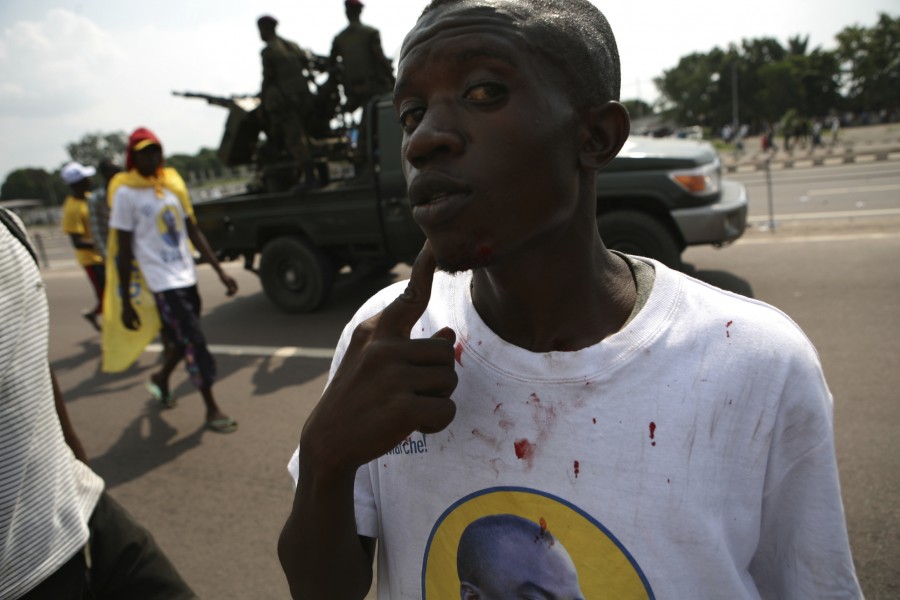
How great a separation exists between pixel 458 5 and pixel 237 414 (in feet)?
14.2

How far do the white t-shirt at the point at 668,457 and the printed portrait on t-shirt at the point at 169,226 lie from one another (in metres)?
3.94

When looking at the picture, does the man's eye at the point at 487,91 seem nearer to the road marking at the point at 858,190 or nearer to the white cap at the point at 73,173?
the white cap at the point at 73,173

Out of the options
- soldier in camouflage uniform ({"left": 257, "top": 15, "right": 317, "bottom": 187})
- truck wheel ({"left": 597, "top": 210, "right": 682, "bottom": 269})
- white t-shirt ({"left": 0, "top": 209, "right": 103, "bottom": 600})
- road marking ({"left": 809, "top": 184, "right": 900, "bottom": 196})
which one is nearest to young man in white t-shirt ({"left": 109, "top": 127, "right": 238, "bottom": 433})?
white t-shirt ({"left": 0, "top": 209, "right": 103, "bottom": 600})

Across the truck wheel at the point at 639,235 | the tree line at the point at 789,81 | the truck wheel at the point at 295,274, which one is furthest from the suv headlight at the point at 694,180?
the tree line at the point at 789,81

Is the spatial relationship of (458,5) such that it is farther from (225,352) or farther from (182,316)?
(225,352)

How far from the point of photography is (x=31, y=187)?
87812mm

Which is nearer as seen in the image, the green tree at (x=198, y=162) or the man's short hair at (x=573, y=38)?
the man's short hair at (x=573, y=38)

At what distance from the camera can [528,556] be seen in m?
1.04

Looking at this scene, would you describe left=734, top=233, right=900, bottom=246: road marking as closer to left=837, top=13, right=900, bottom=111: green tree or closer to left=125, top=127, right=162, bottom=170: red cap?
left=125, top=127, right=162, bottom=170: red cap

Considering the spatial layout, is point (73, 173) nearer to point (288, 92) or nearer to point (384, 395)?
point (288, 92)

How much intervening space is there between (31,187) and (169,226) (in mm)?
101907

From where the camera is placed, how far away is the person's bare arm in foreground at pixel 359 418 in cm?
99

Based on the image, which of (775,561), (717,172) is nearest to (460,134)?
(775,561)

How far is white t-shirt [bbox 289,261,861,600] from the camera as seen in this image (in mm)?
975
